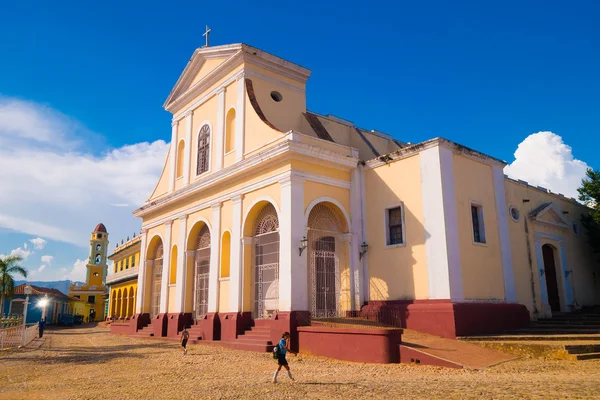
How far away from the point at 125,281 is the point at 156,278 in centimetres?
1562

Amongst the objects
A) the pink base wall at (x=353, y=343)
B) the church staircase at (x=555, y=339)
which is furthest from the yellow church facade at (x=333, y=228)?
the pink base wall at (x=353, y=343)

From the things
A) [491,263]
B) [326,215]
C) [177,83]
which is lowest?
[491,263]

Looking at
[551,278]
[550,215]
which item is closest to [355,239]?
[550,215]

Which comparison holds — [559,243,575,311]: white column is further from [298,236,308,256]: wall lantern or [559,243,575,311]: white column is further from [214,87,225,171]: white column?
[214,87,225,171]: white column

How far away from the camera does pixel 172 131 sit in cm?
2250

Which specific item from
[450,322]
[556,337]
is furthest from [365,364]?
[556,337]

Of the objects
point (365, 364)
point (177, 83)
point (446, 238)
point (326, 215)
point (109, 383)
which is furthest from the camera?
point (177, 83)

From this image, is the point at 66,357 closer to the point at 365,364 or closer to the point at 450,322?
the point at 365,364

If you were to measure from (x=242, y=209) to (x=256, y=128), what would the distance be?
2839mm

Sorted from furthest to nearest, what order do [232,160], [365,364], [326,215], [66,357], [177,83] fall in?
1. [177,83]
2. [232,160]
3. [326,215]
4. [66,357]
5. [365,364]

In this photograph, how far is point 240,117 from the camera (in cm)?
1730

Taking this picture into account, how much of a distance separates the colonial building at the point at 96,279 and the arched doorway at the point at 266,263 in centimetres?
4664

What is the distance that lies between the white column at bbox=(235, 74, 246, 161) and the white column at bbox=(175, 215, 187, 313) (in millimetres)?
4172

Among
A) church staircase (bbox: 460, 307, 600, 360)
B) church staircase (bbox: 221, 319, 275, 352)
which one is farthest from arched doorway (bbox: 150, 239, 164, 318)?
church staircase (bbox: 460, 307, 600, 360)
